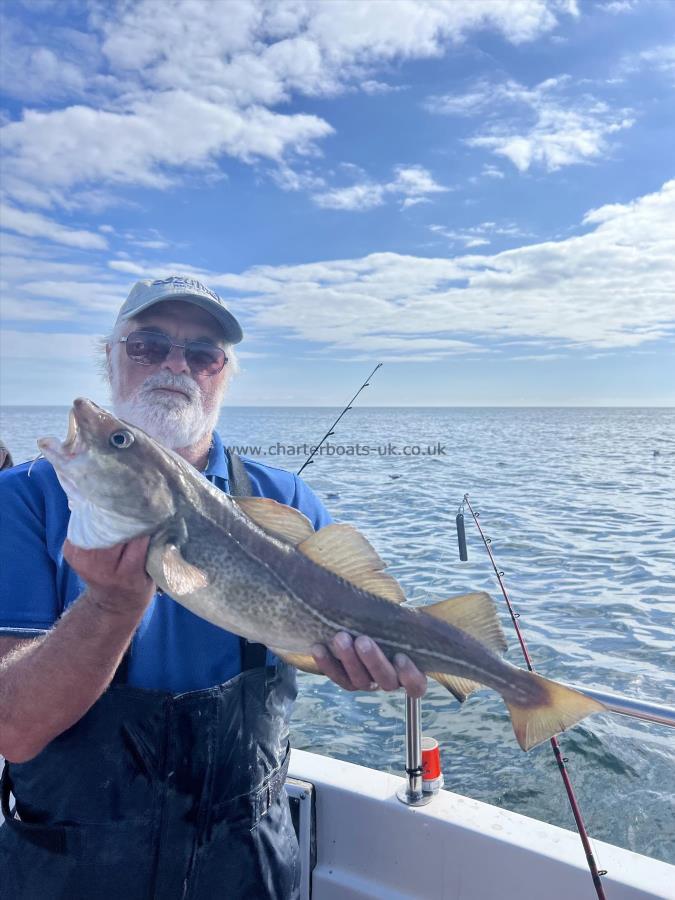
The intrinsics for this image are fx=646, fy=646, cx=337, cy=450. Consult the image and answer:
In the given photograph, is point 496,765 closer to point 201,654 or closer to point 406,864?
point 406,864

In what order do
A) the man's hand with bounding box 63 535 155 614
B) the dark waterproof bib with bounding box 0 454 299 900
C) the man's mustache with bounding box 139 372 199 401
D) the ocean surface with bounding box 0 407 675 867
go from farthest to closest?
the ocean surface with bounding box 0 407 675 867, the man's mustache with bounding box 139 372 199 401, the dark waterproof bib with bounding box 0 454 299 900, the man's hand with bounding box 63 535 155 614

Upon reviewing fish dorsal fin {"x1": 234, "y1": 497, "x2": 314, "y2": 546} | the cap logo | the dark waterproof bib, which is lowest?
the dark waterproof bib

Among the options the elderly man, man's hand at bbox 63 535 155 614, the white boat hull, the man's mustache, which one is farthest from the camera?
the man's mustache

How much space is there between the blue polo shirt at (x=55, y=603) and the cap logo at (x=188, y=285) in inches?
47.2

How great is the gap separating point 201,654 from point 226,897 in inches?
37.7

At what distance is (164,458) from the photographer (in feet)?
8.04

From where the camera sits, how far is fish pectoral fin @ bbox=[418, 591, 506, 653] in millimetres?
2645

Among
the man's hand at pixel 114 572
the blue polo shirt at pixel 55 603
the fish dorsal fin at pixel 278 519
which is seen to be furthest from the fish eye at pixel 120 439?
the blue polo shirt at pixel 55 603

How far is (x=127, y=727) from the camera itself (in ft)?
8.48

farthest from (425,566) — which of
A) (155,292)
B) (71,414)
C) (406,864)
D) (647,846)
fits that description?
(71,414)

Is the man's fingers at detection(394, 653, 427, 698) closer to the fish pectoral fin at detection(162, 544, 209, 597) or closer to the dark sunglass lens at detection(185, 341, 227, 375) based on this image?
the fish pectoral fin at detection(162, 544, 209, 597)

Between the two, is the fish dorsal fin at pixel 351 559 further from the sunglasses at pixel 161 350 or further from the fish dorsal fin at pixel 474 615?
the sunglasses at pixel 161 350

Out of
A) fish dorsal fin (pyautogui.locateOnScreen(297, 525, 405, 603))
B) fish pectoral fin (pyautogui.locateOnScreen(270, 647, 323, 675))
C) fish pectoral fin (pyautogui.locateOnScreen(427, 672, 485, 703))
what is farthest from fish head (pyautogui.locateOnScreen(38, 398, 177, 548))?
fish pectoral fin (pyautogui.locateOnScreen(427, 672, 485, 703))

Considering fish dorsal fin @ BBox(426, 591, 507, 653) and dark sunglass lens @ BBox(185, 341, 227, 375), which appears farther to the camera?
dark sunglass lens @ BBox(185, 341, 227, 375)
